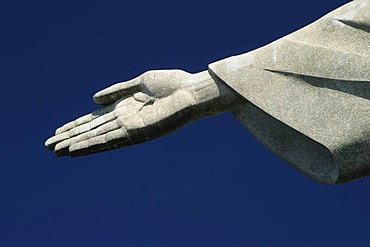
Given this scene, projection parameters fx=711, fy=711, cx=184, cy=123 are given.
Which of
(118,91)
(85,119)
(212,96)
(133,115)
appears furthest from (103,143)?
(212,96)

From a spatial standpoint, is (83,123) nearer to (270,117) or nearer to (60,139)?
(60,139)

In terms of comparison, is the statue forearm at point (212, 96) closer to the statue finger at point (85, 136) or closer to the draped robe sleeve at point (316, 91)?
the draped robe sleeve at point (316, 91)

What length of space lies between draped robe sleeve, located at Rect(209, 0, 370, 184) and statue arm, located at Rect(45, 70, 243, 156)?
0.21m

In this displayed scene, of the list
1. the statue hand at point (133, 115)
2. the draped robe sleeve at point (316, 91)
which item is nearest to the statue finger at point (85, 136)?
the statue hand at point (133, 115)

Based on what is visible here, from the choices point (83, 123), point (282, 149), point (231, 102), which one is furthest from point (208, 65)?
point (83, 123)

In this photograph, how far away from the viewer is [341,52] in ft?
18.5

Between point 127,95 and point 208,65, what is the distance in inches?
38.2

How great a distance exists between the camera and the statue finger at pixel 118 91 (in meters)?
6.69

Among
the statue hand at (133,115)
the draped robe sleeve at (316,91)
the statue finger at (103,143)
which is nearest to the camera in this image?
the draped robe sleeve at (316,91)

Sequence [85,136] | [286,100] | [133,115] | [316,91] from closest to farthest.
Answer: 1. [316,91]
2. [286,100]
3. [133,115]
4. [85,136]

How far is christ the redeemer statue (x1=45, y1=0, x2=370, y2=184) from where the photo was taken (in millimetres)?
5527

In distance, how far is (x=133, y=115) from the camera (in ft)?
21.1

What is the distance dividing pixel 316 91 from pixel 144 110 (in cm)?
161

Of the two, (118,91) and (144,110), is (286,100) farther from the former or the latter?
(118,91)
